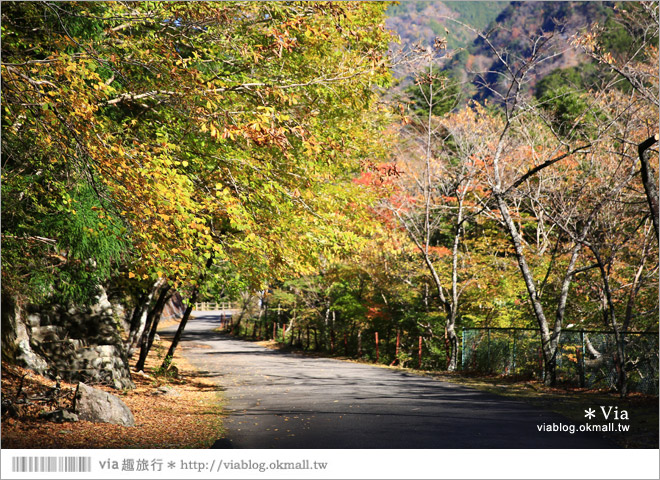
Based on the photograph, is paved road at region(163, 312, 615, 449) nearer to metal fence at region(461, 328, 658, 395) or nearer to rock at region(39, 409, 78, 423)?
rock at region(39, 409, 78, 423)

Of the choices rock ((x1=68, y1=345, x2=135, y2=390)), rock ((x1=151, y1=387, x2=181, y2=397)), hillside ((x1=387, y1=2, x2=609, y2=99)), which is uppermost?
hillside ((x1=387, y1=2, x2=609, y2=99))

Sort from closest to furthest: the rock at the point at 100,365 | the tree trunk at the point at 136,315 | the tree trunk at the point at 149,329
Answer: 1. the rock at the point at 100,365
2. the tree trunk at the point at 149,329
3. the tree trunk at the point at 136,315

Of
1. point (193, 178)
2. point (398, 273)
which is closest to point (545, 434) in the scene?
point (193, 178)

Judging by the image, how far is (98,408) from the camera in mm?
7848

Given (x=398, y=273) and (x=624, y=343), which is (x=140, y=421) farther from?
(x=398, y=273)

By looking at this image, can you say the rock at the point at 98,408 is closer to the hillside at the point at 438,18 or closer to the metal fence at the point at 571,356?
the metal fence at the point at 571,356

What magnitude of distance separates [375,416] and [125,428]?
3641 mm

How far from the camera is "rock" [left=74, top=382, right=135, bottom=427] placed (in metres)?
7.75

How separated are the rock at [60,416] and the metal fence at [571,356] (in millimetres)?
10181

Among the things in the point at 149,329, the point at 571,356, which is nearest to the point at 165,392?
the point at 149,329

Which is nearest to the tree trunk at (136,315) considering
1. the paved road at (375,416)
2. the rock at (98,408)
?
the paved road at (375,416)

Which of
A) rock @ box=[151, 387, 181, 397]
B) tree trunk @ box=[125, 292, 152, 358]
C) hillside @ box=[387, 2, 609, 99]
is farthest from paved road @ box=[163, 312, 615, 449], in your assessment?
hillside @ box=[387, 2, 609, 99]

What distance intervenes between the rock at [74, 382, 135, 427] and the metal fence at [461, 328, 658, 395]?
9555 mm

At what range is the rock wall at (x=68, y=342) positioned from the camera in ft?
33.3
